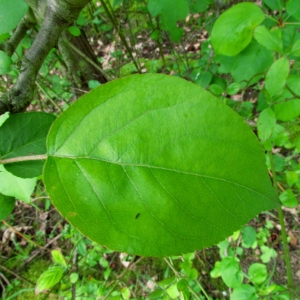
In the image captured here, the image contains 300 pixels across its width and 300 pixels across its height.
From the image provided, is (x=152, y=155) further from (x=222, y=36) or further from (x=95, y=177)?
(x=222, y=36)

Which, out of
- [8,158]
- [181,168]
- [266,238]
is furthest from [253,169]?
[266,238]

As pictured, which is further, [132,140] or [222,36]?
[222,36]

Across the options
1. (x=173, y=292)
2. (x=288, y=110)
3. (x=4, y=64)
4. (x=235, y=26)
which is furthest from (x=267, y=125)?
(x=4, y=64)

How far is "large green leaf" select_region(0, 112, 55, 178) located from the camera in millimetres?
535

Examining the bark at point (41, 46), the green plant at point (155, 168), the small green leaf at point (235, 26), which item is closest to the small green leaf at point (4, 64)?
the bark at point (41, 46)

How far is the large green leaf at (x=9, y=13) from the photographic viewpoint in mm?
500

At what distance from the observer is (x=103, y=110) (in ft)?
1.37

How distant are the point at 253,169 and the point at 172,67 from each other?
5.90 feet

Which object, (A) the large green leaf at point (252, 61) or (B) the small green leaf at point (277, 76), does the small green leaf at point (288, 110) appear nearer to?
(B) the small green leaf at point (277, 76)

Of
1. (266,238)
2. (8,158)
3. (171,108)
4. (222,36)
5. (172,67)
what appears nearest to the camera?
(171,108)

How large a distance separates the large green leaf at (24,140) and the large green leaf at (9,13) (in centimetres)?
16

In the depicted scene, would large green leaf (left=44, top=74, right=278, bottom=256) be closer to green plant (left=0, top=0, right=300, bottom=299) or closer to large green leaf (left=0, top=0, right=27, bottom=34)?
green plant (left=0, top=0, right=300, bottom=299)

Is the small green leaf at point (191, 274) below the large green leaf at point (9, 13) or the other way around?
below

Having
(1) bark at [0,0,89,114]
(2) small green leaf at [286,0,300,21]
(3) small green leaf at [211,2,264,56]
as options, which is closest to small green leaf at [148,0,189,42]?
(3) small green leaf at [211,2,264,56]
